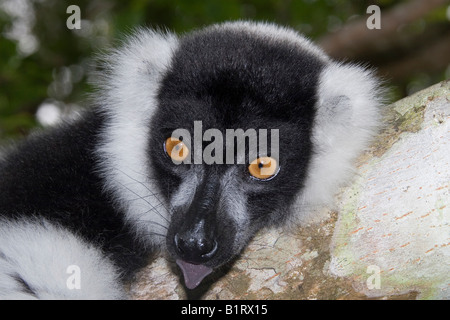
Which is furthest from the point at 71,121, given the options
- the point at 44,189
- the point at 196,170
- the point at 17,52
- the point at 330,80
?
the point at 17,52

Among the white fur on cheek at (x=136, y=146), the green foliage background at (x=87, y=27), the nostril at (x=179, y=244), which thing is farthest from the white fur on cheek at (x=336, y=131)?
the green foliage background at (x=87, y=27)

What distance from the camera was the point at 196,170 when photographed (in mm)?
2773

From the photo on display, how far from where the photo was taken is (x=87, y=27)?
7379mm

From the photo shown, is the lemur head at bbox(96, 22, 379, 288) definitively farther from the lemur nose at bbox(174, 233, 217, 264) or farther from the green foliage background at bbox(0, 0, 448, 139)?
the green foliage background at bbox(0, 0, 448, 139)

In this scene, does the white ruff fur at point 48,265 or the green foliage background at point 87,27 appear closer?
the white ruff fur at point 48,265

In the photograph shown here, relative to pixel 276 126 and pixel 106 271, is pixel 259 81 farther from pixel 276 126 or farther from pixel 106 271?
pixel 106 271

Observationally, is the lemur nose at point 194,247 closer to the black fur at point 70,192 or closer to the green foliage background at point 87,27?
the black fur at point 70,192

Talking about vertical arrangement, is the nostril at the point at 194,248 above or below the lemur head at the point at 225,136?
below

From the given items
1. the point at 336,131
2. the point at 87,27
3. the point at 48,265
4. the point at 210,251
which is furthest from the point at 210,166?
the point at 87,27

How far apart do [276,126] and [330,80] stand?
1.54 feet

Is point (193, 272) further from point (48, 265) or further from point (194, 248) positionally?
point (48, 265)

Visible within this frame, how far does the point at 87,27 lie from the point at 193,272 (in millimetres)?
5726

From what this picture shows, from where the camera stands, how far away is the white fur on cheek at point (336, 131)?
279cm

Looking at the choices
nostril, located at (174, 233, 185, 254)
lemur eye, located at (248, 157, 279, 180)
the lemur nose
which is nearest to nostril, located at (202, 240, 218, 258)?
the lemur nose
